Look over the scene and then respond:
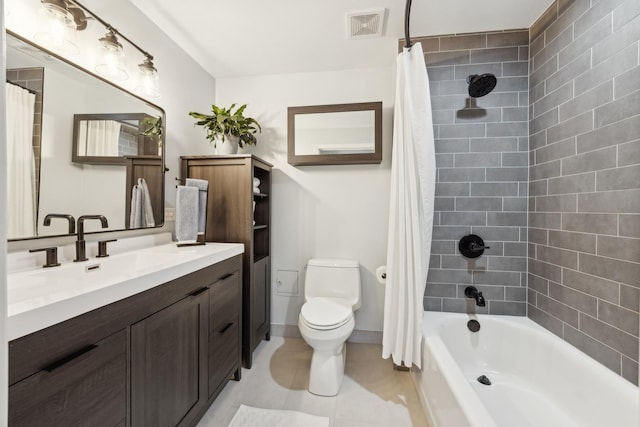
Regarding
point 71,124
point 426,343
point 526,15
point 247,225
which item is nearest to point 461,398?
point 426,343

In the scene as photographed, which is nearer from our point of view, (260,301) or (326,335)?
(326,335)

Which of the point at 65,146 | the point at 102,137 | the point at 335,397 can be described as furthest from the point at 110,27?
the point at 335,397

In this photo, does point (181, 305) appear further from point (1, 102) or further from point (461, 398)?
point (461, 398)

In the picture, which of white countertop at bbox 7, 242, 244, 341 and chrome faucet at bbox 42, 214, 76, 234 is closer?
white countertop at bbox 7, 242, 244, 341

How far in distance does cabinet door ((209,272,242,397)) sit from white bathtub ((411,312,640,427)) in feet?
3.84

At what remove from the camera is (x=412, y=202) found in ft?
5.41

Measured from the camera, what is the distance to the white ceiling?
1650 millimetres

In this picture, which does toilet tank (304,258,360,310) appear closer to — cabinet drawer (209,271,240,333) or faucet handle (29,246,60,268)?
cabinet drawer (209,271,240,333)

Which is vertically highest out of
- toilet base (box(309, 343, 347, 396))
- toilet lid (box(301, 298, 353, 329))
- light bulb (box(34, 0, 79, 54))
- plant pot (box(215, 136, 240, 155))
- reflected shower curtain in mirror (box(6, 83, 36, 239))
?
light bulb (box(34, 0, 79, 54))

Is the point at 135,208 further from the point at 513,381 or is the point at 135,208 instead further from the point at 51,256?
the point at 513,381

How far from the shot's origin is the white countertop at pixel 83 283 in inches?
27.2

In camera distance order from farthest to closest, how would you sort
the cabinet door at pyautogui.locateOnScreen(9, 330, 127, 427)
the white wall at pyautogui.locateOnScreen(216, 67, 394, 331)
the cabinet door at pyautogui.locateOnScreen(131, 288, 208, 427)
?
the white wall at pyautogui.locateOnScreen(216, 67, 394, 331), the cabinet door at pyautogui.locateOnScreen(131, 288, 208, 427), the cabinet door at pyautogui.locateOnScreen(9, 330, 127, 427)

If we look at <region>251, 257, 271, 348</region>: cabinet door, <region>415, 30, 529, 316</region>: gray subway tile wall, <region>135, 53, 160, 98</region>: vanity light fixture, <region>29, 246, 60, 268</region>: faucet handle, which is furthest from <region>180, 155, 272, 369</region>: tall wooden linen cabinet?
<region>415, 30, 529, 316</region>: gray subway tile wall

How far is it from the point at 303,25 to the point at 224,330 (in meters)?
2.03
